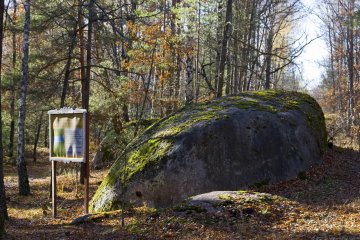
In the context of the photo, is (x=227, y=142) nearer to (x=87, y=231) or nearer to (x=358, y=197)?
(x=358, y=197)

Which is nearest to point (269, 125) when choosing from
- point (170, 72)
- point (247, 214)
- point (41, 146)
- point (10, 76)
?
point (247, 214)

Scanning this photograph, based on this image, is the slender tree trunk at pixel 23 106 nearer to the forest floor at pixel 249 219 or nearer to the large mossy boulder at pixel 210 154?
the forest floor at pixel 249 219

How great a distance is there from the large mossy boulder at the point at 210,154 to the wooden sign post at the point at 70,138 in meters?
1.00

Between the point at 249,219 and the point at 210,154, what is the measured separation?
2.75 meters

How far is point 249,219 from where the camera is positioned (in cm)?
671

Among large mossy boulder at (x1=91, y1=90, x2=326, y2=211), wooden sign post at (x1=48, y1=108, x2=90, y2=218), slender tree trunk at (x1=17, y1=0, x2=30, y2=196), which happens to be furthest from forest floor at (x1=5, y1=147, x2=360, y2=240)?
slender tree trunk at (x1=17, y1=0, x2=30, y2=196)

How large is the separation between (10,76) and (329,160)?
1540 centimetres

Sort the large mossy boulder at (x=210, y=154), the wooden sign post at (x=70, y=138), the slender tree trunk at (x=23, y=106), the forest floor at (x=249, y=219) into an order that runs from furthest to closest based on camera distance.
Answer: the slender tree trunk at (x=23, y=106)
the wooden sign post at (x=70, y=138)
the large mossy boulder at (x=210, y=154)
the forest floor at (x=249, y=219)

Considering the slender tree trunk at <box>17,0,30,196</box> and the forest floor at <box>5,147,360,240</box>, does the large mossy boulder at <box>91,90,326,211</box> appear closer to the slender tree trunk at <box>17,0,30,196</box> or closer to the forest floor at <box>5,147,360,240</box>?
the forest floor at <box>5,147,360,240</box>

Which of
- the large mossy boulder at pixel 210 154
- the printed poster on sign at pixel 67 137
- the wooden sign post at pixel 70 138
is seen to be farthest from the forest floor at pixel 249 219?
the printed poster on sign at pixel 67 137

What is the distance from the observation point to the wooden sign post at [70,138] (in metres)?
8.95

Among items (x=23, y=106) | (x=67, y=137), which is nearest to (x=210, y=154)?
(x=67, y=137)

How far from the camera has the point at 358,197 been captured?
824 cm

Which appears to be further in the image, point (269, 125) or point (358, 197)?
point (269, 125)
